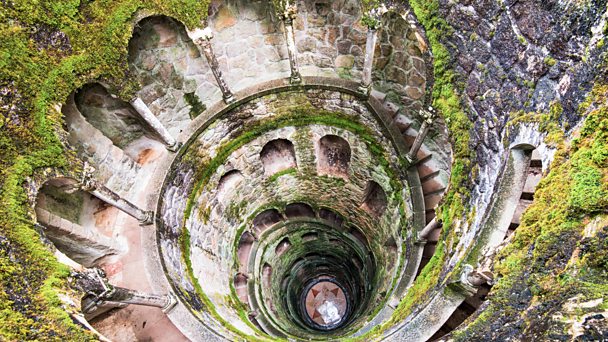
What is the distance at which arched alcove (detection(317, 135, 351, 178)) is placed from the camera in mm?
13273

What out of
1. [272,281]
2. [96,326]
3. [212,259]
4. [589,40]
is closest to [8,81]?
[96,326]

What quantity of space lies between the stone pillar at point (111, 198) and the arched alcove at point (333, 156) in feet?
20.2

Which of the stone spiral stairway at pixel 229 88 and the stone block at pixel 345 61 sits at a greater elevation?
the stone block at pixel 345 61

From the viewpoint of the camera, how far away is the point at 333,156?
1370cm

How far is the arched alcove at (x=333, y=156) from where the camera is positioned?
43.5 feet

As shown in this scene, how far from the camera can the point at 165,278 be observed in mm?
9305

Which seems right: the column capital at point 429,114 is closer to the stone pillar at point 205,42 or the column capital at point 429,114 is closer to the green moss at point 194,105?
the stone pillar at point 205,42

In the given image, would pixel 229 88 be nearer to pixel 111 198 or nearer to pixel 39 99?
pixel 111 198

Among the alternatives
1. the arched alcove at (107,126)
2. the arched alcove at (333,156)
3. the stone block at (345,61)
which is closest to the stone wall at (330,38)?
the stone block at (345,61)

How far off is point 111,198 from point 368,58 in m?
7.24

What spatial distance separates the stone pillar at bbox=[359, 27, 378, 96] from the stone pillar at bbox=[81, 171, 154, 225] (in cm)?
662

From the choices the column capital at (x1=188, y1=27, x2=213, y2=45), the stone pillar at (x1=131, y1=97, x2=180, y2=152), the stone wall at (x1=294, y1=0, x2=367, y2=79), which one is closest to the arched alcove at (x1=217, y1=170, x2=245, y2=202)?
the stone pillar at (x1=131, y1=97, x2=180, y2=152)

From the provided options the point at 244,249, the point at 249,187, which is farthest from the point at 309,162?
the point at 244,249

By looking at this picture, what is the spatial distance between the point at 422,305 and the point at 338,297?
39.1ft
